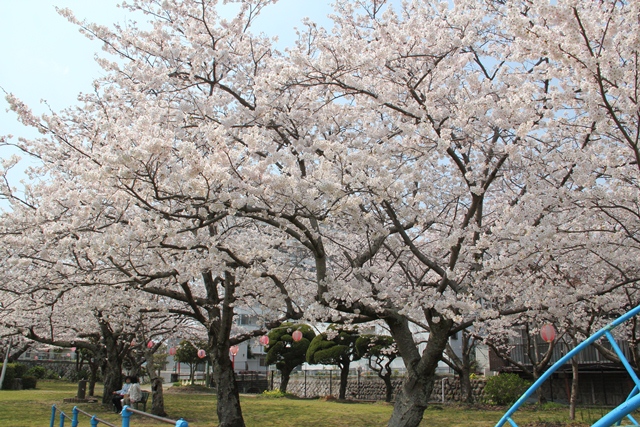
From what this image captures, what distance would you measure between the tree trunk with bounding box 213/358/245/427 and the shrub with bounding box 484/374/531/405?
10407mm

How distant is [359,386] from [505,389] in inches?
362

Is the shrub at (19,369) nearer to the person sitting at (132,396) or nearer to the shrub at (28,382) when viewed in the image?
the shrub at (28,382)

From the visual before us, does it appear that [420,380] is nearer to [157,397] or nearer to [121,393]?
[157,397]

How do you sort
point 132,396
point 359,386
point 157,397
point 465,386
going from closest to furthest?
point 132,396
point 157,397
point 465,386
point 359,386

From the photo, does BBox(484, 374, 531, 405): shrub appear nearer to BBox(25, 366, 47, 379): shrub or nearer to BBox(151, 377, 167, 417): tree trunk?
BBox(151, 377, 167, 417): tree trunk

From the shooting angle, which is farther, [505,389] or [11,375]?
[11,375]

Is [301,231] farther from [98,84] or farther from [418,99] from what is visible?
[98,84]

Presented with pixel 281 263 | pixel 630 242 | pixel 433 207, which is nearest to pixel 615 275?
pixel 630 242

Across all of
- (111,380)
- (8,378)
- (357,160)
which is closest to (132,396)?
(111,380)

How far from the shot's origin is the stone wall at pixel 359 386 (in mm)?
21438

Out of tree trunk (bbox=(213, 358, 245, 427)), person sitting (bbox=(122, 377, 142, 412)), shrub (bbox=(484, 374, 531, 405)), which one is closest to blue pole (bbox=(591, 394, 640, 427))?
tree trunk (bbox=(213, 358, 245, 427))

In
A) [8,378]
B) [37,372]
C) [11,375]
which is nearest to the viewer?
[8,378]

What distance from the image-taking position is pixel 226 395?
35.1ft

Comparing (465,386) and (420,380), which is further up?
(420,380)
